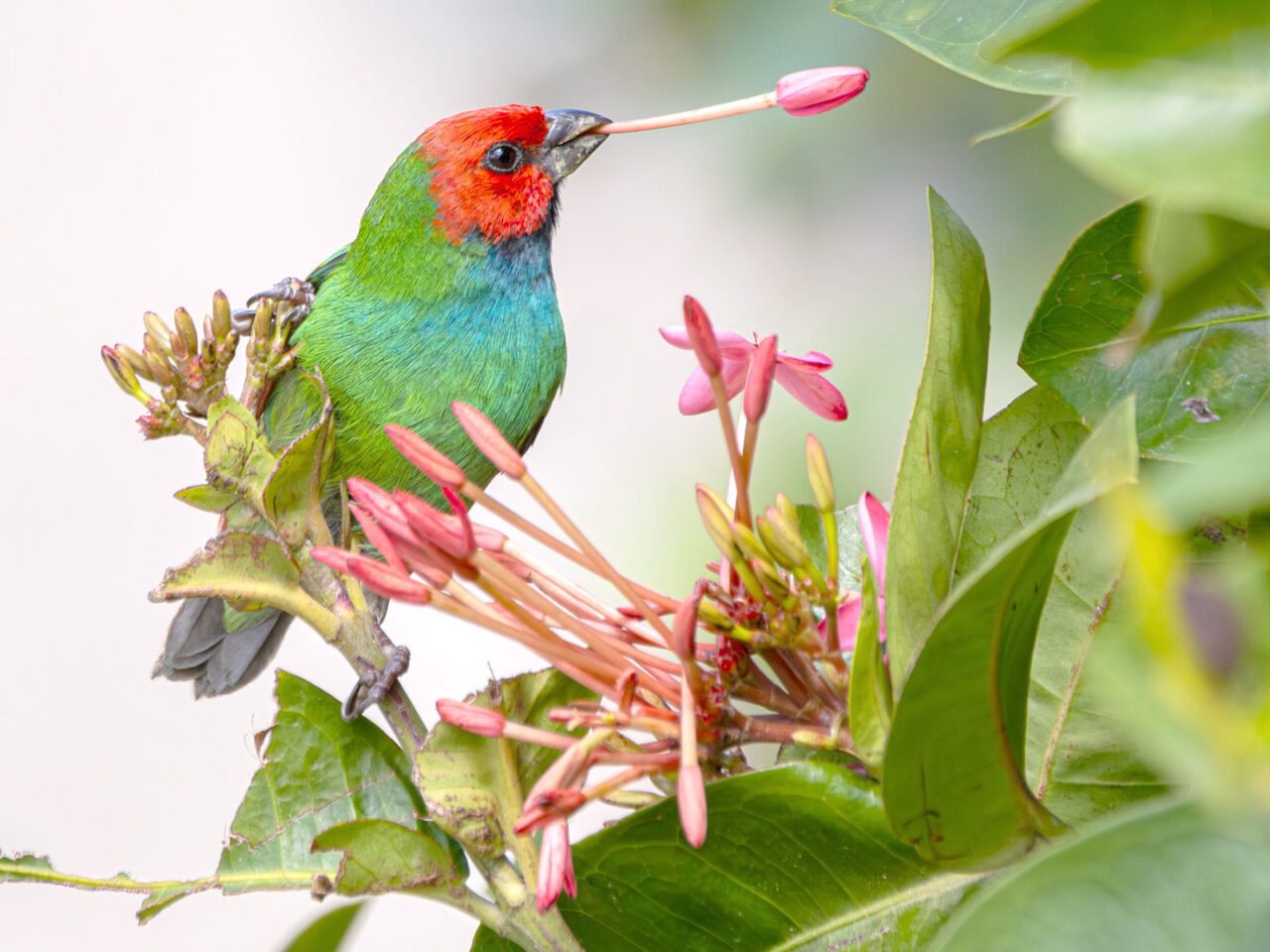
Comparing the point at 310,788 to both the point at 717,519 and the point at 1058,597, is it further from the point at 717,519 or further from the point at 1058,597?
the point at 1058,597

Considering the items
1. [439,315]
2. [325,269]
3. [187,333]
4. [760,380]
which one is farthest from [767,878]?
[325,269]

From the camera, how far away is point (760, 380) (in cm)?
54

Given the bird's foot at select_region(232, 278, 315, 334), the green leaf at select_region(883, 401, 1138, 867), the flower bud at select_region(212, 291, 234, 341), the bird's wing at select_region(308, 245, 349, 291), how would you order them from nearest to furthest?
the green leaf at select_region(883, 401, 1138, 867), the flower bud at select_region(212, 291, 234, 341), the bird's foot at select_region(232, 278, 315, 334), the bird's wing at select_region(308, 245, 349, 291)

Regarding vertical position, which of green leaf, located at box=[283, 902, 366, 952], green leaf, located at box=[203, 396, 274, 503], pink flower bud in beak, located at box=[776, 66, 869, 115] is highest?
pink flower bud in beak, located at box=[776, 66, 869, 115]

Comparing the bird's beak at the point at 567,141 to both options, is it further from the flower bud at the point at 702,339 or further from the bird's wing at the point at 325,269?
the flower bud at the point at 702,339

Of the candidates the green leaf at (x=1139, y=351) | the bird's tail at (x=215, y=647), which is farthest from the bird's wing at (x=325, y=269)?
A: the green leaf at (x=1139, y=351)

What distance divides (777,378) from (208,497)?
0.91 ft

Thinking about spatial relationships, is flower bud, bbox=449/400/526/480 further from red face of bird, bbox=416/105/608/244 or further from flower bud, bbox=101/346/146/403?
red face of bird, bbox=416/105/608/244

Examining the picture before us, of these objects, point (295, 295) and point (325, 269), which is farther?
point (325, 269)

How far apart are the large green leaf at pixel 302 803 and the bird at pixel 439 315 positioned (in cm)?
68

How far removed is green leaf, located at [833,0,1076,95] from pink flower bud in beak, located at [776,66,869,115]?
0.06m

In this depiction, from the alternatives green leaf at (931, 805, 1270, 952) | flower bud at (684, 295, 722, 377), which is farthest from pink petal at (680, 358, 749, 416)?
green leaf at (931, 805, 1270, 952)

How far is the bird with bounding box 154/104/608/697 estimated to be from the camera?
1312 millimetres

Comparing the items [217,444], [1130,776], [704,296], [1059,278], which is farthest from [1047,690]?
[704,296]
